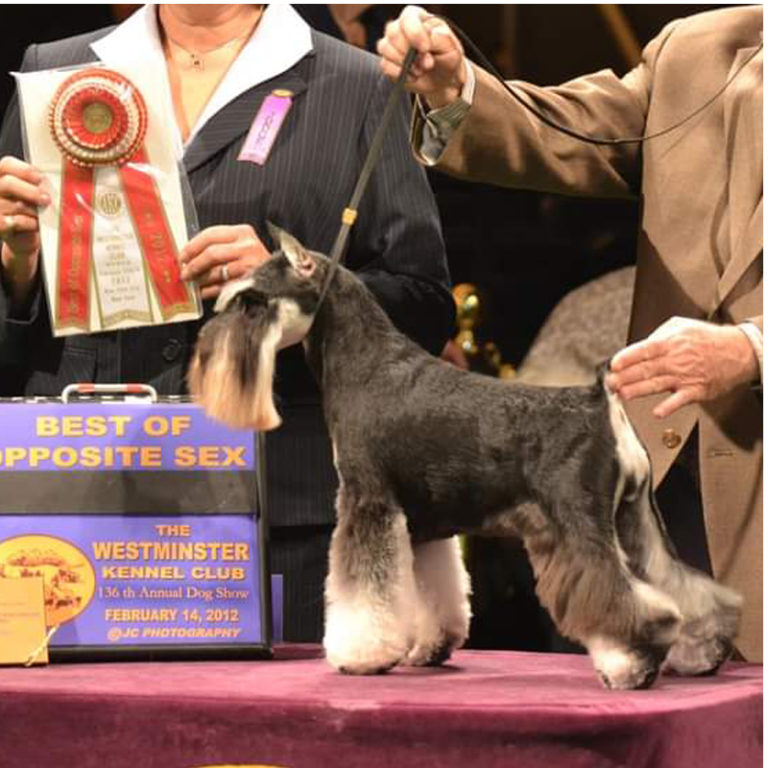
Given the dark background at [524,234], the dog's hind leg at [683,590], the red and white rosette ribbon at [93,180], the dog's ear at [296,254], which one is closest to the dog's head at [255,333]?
the dog's ear at [296,254]

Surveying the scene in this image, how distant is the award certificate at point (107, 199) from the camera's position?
5.94 ft

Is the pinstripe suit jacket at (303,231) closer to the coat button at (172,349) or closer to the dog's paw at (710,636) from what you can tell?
the coat button at (172,349)

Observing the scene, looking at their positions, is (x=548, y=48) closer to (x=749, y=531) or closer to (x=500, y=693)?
(x=749, y=531)

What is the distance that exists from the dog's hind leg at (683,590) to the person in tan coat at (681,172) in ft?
0.35

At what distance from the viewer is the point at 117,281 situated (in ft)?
5.96

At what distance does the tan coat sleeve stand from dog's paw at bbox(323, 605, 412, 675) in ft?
1.68

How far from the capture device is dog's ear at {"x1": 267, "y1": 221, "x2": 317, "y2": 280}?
5.14 ft

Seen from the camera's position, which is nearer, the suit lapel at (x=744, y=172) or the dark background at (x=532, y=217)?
the suit lapel at (x=744, y=172)

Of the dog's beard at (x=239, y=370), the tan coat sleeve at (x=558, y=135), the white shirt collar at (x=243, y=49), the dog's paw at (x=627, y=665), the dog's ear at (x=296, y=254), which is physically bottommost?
the dog's paw at (x=627, y=665)

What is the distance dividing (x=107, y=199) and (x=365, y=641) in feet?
1.96

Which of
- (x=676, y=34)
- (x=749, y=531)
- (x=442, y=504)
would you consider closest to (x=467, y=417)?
(x=442, y=504)

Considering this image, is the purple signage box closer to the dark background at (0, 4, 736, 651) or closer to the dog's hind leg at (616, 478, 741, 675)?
the dog's hind leg at (616, 478, 741, 675)

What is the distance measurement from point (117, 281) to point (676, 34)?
70 centimetres

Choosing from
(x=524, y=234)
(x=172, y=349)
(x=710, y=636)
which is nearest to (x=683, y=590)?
(x=710, y=636)
